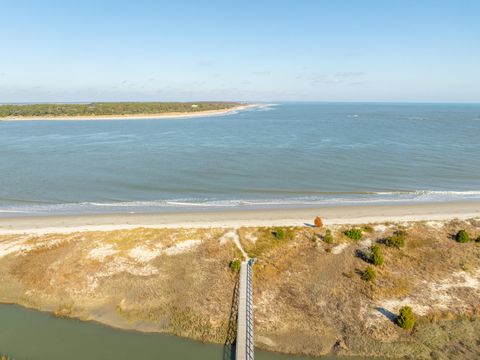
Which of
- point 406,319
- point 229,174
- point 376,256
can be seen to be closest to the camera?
point 406,319

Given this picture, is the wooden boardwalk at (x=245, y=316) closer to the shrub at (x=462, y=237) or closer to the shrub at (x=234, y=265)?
the shrub at (x=234, y=265)

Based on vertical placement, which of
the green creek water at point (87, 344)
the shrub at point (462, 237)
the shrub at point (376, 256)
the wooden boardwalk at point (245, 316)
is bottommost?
the green creek water at point (87, 344)

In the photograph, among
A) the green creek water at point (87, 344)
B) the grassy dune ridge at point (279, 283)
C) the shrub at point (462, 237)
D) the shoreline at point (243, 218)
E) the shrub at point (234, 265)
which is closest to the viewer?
the green creek water at point (87, 344)

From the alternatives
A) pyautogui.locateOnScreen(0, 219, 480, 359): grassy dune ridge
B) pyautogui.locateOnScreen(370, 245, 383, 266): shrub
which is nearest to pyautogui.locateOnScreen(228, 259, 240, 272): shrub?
pyautogui.locateOnScreen(0, 219, 480, 359): grassy dune ridge

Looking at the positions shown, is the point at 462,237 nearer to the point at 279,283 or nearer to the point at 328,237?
the point at 328,237

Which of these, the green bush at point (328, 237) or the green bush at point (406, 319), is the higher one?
the green bush at point (328, 237)

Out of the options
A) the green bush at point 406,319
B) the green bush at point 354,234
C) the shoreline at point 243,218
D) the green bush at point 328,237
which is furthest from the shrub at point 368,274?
the shoreline at point 243,218

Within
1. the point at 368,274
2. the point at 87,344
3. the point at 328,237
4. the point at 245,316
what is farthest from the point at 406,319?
the point at 87,344
